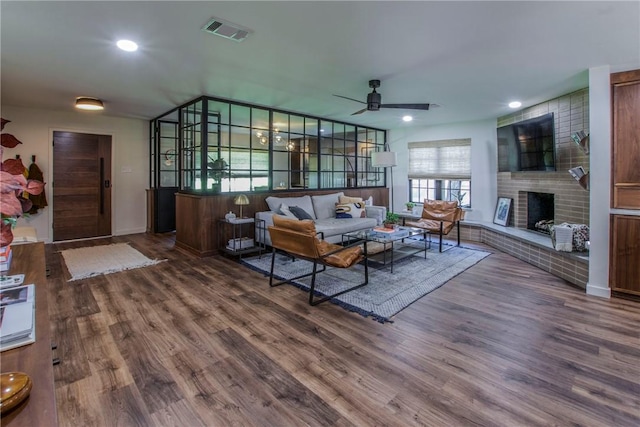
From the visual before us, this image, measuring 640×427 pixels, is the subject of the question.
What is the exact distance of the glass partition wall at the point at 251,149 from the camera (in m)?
5.31

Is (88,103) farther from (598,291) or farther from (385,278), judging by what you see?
(598,291)

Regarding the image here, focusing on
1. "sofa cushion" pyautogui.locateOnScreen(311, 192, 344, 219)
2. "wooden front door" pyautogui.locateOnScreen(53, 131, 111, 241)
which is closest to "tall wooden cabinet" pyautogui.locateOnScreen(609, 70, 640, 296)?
"sofa cushion" pyautogui.locateOnScreen(311, 192, 344, 219)

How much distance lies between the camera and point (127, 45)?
3.00 m

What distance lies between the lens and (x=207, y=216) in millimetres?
5016

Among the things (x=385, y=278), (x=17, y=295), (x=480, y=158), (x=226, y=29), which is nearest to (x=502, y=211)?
(x=480, y=158)

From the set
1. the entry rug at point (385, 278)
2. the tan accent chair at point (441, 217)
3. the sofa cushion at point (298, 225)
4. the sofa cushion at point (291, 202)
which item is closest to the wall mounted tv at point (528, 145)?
the tan accent chair at point (441, 217)

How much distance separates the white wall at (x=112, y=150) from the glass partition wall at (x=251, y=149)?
0.34 m

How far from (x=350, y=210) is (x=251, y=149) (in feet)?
6.90

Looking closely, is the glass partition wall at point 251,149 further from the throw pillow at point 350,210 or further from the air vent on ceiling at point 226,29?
the air vent on ceiling at point 226,29

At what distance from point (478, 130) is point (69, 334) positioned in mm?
7151

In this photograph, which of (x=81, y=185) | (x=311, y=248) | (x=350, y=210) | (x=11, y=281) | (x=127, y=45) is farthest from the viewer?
(x=81, y=185)

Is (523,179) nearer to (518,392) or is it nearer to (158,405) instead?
(518,392)

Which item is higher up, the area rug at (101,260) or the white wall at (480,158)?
the white wall at (480,158)

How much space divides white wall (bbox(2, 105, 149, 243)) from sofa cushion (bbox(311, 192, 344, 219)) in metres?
3.92
